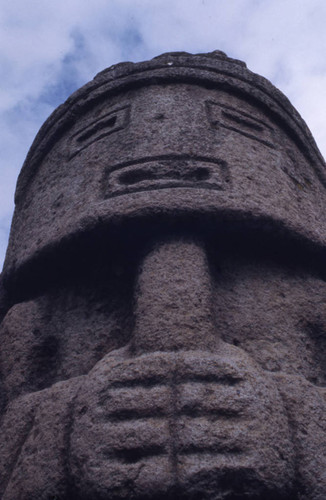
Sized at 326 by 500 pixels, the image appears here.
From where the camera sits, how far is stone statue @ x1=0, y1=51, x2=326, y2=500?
1.26 metres

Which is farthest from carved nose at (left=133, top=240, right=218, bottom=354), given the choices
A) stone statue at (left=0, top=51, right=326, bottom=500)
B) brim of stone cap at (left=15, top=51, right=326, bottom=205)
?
brim of stone cap at (left=15, top=51, right=326, bottom=205)

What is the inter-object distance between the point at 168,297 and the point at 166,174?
0.65m

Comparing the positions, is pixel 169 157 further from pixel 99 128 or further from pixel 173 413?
pixel 173 413

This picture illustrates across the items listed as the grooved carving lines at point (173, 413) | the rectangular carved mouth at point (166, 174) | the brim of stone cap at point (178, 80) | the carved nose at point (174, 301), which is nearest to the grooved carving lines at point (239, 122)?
the brim of stone cap at point (178, 80)

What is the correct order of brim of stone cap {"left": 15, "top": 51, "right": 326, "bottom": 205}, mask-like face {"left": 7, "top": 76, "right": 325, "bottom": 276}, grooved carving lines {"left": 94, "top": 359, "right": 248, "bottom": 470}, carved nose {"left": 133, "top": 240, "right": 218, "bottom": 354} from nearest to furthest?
1. grooved carving lines {"left": 94, "top": 359, "right": 248, "bottom": 470}
2. carved nose {"left": 133, "top": 240, "right": 218, "bottom": 354}
3. mask-like face {"left": 7, "top": 76, "right": 325, "bottom": 276}
4. brim of stone cap {"left": 15, "top": 51, "right": 326, "bottom": 205}

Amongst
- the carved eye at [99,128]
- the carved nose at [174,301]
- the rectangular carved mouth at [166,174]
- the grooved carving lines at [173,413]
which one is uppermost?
the carved eye at [99,128]

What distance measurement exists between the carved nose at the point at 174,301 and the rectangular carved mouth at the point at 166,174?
0.30 metres

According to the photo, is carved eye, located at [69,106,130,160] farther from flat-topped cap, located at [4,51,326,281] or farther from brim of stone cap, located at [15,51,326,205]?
brim of stone cap, located at [15,51,326,205]

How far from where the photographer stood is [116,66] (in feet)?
9.63

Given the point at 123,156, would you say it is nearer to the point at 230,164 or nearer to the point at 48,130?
the point at 230,164

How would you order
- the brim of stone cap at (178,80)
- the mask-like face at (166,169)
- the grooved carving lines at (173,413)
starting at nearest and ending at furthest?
the grooved carving lines at (173,413) → the mask-like face at (166,169) → the brim of stone cap at (178,80)

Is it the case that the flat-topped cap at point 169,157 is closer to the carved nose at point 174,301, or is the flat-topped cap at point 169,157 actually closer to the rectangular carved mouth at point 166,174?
the rectangular carved mouth at point 166,174

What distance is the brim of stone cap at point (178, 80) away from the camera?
258 centimetres

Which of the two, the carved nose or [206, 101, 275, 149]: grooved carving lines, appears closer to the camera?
the carved nose
